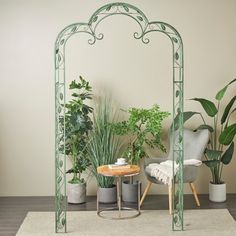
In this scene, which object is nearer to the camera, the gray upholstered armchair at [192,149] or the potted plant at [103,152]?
the gray upholstered armchair at [192,149]

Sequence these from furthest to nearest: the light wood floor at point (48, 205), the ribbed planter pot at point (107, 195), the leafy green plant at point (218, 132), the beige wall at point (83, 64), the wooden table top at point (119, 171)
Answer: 1. the beige wall at point (83, 64)
2. the ribbed planter pot at point (107, 195)
3. the leafy green plant at point (218, 132)
4. the light wood floor at point (48, 205)
5. the wooden table top at point (119, 171)

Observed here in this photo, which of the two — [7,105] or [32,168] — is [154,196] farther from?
[7,105]

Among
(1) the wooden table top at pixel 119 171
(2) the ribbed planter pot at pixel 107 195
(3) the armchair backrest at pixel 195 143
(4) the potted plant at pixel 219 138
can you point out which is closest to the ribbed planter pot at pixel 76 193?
(2) the ribbed planter pot at pixel 107 195

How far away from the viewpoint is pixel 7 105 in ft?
18.1

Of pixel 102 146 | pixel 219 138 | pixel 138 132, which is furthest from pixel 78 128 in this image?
pixel 219 138

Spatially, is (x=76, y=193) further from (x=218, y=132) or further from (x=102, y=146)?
(x=218, y=132)

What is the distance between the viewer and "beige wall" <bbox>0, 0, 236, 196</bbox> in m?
5.48

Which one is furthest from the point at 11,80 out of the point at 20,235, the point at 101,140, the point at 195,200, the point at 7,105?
the point at 195,200

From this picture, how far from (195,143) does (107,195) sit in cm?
107

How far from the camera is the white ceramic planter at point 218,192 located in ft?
17.2

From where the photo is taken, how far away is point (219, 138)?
5.02 meters

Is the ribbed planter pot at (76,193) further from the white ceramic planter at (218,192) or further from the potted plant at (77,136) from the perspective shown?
the white ceramic planter at (218,192)

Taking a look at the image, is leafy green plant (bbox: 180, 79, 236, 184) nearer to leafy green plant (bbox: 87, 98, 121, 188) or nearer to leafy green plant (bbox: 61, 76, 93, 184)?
leafy green plant (bbox: 87, 98, 121, 188)

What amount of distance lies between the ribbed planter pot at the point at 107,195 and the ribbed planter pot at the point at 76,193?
0.60 ft
